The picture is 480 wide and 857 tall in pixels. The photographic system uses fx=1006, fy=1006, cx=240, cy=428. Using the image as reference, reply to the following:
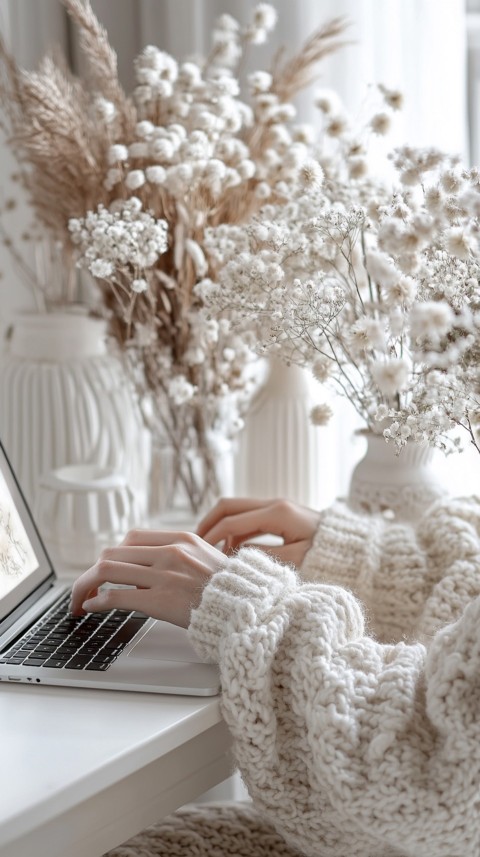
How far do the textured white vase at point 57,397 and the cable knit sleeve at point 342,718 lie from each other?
0.61 metres

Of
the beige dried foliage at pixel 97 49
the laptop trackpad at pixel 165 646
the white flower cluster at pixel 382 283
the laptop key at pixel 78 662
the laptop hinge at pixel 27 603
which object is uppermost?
the beige dried foliage at pixel 97 49

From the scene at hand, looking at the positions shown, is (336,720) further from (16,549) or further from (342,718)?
(16,549)

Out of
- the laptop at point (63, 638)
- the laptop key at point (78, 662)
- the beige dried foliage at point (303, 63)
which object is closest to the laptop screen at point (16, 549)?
the laptop at point (63, 638)

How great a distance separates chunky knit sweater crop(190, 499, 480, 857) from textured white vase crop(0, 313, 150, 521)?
23.3 inches

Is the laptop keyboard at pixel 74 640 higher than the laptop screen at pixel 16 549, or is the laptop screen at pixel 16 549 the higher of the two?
the laptop screen at pixel 16 549

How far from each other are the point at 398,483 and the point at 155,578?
15.0 inches

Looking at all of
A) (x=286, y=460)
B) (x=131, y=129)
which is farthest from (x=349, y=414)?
(x=131, y=129)

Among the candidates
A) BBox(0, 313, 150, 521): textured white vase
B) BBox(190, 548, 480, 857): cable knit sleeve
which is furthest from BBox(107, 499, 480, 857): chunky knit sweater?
BBox(0, 313, 150, 521): textured white vase

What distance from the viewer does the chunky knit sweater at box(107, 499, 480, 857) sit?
2.52 feet

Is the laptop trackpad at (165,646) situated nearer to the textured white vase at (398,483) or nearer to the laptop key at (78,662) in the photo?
the laptop key at (78,662)

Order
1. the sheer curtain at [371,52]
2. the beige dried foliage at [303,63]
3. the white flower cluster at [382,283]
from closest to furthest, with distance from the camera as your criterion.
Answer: the white flower cluster at [382,283], the beige dried foliage at [303,63], the sheer curtain at [371,52]

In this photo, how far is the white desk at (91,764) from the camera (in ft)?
2.32

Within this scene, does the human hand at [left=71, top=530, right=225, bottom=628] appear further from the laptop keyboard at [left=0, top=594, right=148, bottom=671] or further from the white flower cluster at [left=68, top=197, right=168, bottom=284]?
the white flower cluster at [left=68, top=197, right=168, bottom=284]

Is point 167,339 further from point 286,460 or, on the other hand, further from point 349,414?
point 349,414
